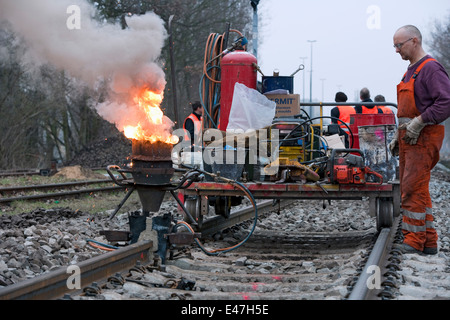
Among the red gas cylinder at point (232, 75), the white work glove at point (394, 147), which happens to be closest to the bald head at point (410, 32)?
the white work glove at point (394, 147)

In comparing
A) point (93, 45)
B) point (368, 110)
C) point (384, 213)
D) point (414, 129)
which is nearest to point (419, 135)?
point (414, 129)

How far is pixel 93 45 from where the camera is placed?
6.70 m

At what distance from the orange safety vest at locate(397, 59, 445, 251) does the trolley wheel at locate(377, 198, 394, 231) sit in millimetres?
1332

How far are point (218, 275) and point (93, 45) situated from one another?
3053mm

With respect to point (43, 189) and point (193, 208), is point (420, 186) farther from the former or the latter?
point (43, 189)

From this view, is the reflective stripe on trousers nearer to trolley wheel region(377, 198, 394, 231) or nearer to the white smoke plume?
trolley wheel region(377, 198, 394, 231)

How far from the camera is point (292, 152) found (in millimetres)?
8141

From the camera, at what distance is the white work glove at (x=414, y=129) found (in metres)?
5.92

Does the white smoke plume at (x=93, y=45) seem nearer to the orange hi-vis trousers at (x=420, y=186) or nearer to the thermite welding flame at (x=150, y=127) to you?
the thermite welding flame at (x=150, y=127)
